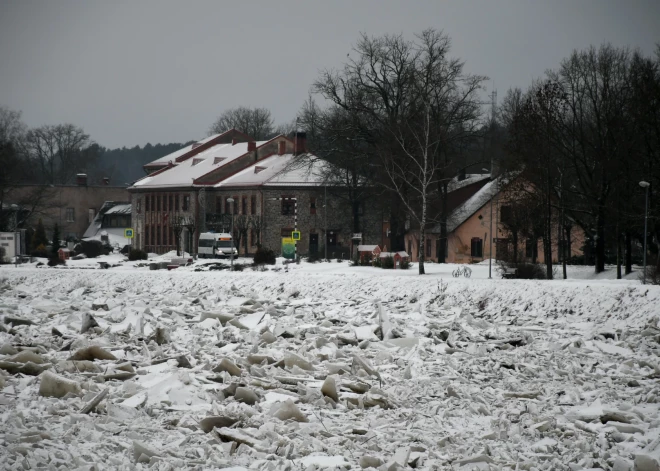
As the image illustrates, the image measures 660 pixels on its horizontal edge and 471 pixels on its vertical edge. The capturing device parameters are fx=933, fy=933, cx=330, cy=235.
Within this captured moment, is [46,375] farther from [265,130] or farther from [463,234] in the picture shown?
[265,130]

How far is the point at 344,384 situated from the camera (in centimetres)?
1530

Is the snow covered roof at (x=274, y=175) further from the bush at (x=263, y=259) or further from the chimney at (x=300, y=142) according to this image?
the bush at (x=263, y=259)

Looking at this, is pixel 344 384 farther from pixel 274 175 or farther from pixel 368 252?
pixel 274 175

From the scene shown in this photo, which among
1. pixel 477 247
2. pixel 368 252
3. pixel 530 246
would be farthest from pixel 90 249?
pixel 530 246

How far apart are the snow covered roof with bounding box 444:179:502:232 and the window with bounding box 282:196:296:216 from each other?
12528mm

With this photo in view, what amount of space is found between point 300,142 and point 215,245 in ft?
55.1

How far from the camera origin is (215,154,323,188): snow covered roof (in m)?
71.4

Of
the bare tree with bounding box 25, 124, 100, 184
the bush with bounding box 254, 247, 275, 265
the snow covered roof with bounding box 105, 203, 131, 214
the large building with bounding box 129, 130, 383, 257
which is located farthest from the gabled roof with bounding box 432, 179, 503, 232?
the bare tree with bounding box 25, 124, 100, 184

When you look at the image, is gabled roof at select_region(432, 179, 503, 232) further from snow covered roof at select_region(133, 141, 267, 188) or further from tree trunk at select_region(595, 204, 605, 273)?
snow covered roof at select_region(133, 141, 267, 188)

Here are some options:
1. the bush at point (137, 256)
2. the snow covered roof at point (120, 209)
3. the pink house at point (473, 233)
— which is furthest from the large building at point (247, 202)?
the snow covered roof at point (120, 209)

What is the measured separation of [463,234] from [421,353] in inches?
1699

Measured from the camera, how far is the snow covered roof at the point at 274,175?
7138cm

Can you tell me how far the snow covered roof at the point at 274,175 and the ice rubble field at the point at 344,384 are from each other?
43.5m

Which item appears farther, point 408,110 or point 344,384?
point 408,110
